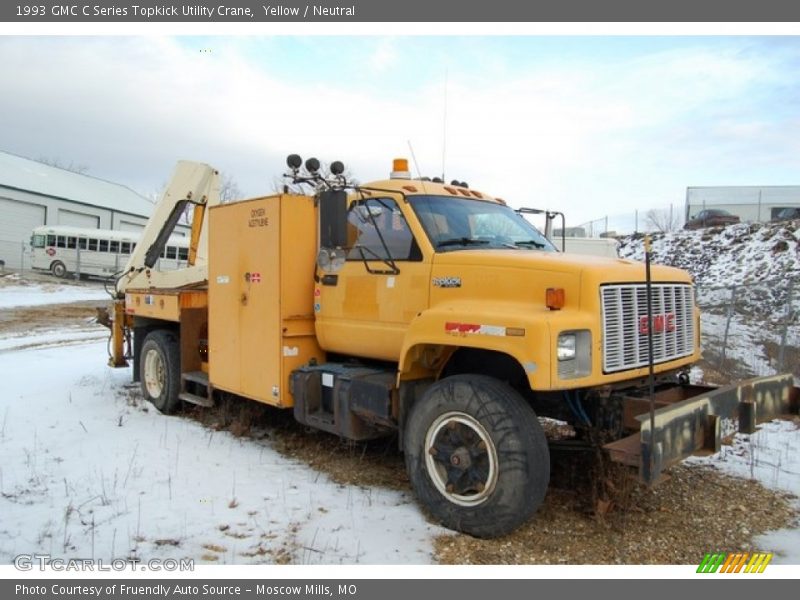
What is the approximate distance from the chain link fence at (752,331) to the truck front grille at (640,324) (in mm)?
4574

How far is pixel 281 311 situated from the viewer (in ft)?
19.4

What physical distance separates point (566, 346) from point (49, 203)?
140 feet

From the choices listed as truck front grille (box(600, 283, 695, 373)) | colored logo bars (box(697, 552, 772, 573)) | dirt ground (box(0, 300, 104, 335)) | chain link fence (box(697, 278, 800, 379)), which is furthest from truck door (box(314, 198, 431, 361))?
dirt ground (box(0, 300, 104, 335))

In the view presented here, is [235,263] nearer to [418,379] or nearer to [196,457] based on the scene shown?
[196,457]

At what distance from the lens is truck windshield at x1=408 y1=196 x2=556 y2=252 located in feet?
16.8

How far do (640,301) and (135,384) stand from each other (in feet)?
25.0

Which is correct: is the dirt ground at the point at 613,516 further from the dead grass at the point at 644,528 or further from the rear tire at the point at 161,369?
the rear tire at the point at 161,369

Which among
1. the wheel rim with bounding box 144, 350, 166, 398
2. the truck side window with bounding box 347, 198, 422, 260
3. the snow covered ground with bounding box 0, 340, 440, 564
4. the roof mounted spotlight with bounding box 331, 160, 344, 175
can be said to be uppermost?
the roof mounted spotlight with bounding box 331, 160, 344, 175

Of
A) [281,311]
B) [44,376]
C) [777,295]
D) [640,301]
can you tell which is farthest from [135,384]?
[777,295]

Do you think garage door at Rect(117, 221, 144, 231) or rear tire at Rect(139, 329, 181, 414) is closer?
rear tire at Rect(139, 329, 181, 414)

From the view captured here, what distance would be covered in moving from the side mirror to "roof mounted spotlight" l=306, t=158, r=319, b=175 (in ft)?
1.47

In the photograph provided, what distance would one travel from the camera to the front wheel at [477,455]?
406cm

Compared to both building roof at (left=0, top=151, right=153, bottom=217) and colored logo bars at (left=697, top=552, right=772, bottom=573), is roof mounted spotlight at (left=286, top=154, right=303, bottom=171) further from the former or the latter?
building roof at (left=0, top=151, right=153, bottom=217)

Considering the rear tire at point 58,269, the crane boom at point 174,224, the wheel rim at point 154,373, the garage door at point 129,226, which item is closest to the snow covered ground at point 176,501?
the wheel rim at point 154,373
